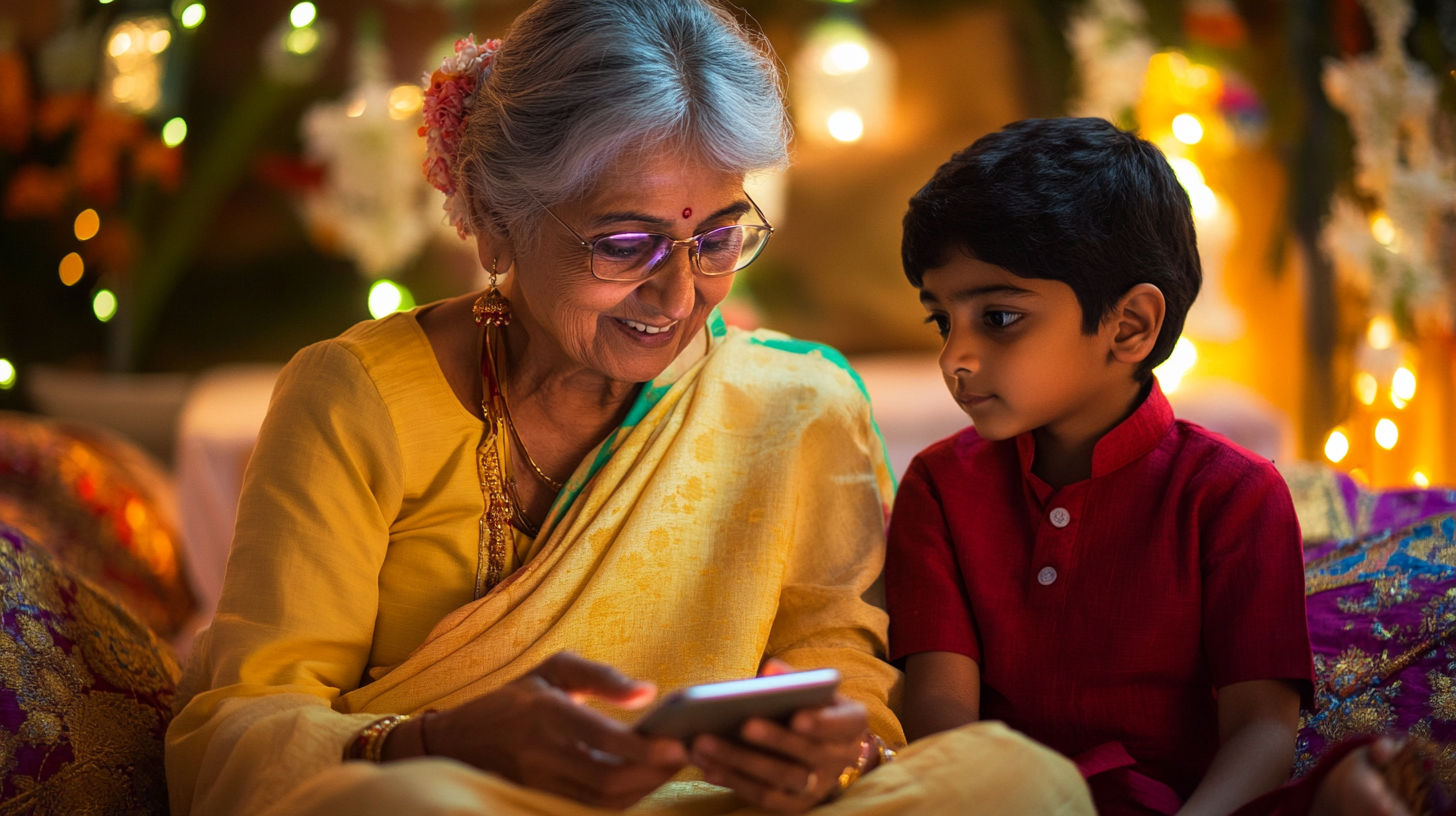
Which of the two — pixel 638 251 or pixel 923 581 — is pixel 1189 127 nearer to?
pixel 923 581

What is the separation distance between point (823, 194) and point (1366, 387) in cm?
214

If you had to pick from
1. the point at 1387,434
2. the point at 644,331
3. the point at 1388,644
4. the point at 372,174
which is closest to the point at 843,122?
the point at 372,174

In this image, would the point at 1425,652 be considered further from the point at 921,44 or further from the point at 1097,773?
the point at 921,44

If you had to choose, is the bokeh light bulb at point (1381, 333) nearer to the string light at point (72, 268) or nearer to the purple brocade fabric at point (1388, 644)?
the purple brocade fabric at point (1388, 644)

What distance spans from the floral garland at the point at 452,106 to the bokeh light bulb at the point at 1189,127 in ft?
10.0

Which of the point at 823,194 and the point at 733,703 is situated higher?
the point at 823,194

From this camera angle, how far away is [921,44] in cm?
483

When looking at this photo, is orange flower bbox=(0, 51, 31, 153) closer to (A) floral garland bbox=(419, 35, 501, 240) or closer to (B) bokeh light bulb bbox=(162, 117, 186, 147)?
(B) bokeh light bulb bbox=(162, 117, 186, 147)

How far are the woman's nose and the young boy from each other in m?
0.33

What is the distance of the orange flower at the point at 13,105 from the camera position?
13.4 feet

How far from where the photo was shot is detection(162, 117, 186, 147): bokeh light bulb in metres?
3.63

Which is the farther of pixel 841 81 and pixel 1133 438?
pixel 841 81

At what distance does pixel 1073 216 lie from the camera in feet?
5.32

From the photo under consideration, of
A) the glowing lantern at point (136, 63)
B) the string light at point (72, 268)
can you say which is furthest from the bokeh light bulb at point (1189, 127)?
the string light at point (72, 268)
